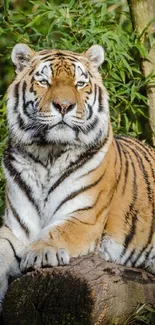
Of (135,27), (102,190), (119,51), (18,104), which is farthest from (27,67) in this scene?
(135,27)

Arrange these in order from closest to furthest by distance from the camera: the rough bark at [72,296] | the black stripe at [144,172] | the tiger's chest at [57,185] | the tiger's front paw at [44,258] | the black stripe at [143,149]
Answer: the rough bark at [72,296], the tiger's front paw at [44,258], the tiger's chest at [57,185], the black stripe at [144,172], the black stripe at [143,149]

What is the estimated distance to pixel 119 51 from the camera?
7.44 metres

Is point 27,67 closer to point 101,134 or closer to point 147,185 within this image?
point 101,134

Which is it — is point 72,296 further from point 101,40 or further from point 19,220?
point 101,40

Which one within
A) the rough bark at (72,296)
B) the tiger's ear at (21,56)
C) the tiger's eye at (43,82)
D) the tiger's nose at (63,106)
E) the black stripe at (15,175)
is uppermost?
the tiger's ear at (21,56)

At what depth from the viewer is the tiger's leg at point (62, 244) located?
5023mm

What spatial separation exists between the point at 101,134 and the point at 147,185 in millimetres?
541

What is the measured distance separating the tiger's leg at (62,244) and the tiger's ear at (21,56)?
3.28 ft

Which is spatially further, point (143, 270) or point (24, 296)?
point (143, 270)

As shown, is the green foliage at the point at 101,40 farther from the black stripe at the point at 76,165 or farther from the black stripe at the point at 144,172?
the black stripe at the point at 76,165

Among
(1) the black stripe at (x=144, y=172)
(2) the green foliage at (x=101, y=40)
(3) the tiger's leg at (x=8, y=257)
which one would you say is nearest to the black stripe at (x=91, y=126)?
(1) the black stripe at (x=144, y=172)

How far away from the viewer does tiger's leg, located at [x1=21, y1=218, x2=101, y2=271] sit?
5.02 m

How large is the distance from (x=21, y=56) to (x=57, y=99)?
624mm

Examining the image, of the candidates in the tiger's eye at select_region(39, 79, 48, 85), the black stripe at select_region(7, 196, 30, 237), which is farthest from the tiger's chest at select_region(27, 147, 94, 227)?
the tiger's eye at select_region(39, 79, 48, 85)
